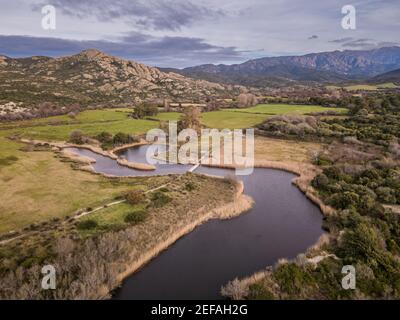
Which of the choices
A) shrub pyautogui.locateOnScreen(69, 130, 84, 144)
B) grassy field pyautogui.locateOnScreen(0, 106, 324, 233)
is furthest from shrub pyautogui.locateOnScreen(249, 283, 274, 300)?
shrub pyautogui.locateOnScreen(69, 130, 84, 144)

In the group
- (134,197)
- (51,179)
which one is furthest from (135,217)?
(51,179)

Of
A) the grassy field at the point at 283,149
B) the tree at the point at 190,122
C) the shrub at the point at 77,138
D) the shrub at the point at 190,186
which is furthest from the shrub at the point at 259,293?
the tree at the point at 190,122

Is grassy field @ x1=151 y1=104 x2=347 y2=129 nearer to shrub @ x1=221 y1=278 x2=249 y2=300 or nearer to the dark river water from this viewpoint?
the dark river water

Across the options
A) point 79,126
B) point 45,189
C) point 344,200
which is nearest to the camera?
point 344,200

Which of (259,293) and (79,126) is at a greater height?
(79,126)

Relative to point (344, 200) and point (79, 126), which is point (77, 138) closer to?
point (79, 126)
